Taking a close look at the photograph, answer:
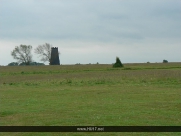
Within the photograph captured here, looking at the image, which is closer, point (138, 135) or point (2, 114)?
point (138, 135)

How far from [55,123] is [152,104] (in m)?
5.93

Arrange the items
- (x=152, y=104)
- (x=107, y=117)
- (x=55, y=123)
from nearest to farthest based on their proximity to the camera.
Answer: (x=55, y=123), (x=107, y=117), (x=152, y=104)

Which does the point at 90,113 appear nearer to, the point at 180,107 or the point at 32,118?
the point at 32,118

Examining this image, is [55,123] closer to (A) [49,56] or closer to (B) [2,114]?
(B) [2,114]

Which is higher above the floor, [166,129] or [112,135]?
[166,129]

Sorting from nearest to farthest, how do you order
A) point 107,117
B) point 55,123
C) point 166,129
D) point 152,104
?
point 166,129
point 55,123
point 107,117
point 152,104

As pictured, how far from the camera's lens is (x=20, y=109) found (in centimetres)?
1327

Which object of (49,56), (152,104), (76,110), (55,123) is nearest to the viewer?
(55,123)

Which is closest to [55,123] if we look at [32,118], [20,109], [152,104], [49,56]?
[32,118]

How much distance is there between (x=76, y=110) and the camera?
41.3 feet

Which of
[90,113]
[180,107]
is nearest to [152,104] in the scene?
[180,107]

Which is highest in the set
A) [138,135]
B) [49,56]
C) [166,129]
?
[49,56]

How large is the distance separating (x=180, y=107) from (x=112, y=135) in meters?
6.01

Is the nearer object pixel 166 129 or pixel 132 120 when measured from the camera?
pixel 166 129
